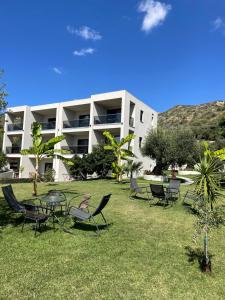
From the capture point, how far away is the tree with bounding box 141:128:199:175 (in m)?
24.9

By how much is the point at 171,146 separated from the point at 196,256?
1961 centimetres

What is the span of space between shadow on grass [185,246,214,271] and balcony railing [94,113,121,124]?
23742 millimetres

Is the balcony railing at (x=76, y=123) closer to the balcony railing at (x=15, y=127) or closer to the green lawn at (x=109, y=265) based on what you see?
the balcony railing at (x=15, y=127)

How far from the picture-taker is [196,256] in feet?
19.2

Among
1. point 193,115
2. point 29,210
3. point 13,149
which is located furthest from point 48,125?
point 193,115

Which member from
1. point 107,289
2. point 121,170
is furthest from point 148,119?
point 107,289

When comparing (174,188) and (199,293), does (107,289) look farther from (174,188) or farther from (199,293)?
(174,188)

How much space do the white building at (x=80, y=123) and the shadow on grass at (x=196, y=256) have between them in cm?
2256

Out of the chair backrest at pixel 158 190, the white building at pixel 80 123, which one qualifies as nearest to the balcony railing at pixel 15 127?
the white building at pixel 80 123

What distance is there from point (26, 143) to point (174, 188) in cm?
2966

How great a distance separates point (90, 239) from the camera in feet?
21.6

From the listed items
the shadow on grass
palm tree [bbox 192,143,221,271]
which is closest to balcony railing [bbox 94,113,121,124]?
palm tree [bbox 192,143,221,271]

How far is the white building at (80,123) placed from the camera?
98.3ft

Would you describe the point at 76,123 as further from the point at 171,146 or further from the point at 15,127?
the point at 171,146
